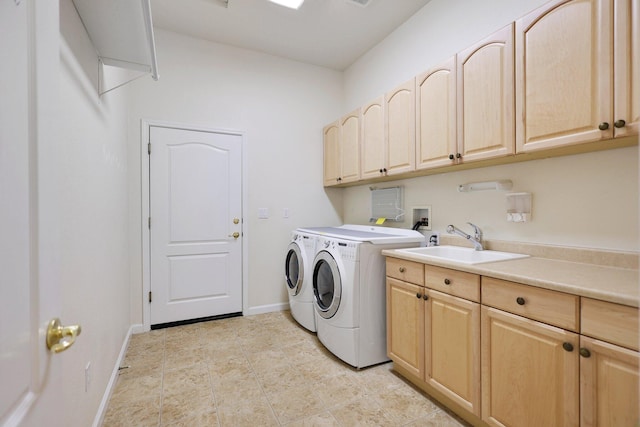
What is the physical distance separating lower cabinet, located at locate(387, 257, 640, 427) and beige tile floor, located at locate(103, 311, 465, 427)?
256 millimetres

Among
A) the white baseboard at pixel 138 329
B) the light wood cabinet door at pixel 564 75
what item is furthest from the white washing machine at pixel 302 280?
the light wood cabinet door at pixel 564 75

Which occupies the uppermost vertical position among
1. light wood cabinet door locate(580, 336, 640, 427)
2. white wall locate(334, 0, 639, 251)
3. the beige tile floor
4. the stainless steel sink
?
white wall locate(334, 0, 639, 251)

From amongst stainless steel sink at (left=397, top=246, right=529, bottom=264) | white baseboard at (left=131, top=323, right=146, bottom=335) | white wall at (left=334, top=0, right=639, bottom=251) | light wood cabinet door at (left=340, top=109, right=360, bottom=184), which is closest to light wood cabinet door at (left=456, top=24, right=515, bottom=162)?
white wall at (left=334, top=0, right=639, bottom=251)

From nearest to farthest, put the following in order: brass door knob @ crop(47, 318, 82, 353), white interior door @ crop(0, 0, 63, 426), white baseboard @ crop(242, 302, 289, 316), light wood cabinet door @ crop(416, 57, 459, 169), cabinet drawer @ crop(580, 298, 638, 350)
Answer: white interior door @ crop(0, 0, 63, 426) < brass door knob @ crop(47, 318, 82, 353) < cabinet drawer @ crop(580, 298, 638, 350) < light wood cabinet door @ crop(416, 57, 459, 169) < white baseboard @ crop(242, 302, 289, 316)

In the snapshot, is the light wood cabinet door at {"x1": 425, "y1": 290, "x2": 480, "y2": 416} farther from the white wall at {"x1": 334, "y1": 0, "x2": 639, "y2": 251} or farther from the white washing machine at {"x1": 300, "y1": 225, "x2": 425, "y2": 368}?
the white wall at {"x1": 334, "y1": 0, "x2": 639, "y2": 251}

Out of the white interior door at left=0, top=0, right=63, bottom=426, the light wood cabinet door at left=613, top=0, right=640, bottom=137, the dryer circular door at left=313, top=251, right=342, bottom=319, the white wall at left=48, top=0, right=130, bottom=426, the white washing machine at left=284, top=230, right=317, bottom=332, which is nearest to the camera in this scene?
the white interior door at left=0, top=0, right=63, bottom=426

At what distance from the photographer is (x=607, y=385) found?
1014 millimetres

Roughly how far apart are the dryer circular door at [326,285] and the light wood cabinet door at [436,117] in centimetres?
98

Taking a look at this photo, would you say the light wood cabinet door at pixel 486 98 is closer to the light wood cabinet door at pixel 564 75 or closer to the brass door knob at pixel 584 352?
the light wood cabinet door at pixel 564 75

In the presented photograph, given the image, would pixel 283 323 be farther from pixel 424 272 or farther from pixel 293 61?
A: pixel 293 61

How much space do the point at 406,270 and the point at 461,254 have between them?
1.65ft

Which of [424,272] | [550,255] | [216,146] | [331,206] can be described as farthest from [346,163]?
[550,255]

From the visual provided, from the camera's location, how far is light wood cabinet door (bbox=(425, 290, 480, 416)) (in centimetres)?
145

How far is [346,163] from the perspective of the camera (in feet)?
9.99
